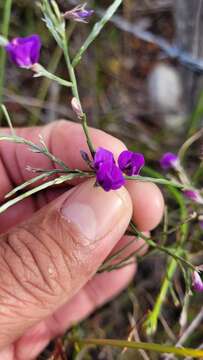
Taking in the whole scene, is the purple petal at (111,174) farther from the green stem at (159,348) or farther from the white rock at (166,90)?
the white rock at (166,90)

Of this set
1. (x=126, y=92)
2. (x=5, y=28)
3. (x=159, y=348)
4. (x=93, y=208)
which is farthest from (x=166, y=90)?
(x=159, y=348)

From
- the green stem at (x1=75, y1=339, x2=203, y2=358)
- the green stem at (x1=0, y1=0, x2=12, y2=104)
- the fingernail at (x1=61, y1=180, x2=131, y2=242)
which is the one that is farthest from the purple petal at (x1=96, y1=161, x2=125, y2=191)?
the green stem at (x1=0, y1=0, x2=12, y2=104)

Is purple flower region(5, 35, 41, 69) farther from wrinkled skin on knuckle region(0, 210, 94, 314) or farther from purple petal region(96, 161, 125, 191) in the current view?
wrinkled skin on knuckle region(0, 210, 94, 314)

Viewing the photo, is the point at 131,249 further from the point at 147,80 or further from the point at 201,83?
the point at 147,80

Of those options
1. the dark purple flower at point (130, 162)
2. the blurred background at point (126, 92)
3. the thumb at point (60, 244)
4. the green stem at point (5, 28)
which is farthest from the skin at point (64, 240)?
the blurred background at point (126, 92)

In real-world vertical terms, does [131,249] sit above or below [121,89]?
below

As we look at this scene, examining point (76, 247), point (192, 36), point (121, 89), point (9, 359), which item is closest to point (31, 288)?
point (76, 247)
